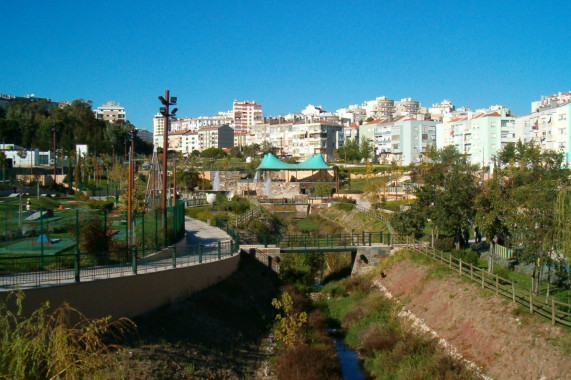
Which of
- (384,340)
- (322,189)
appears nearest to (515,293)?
(384,340)

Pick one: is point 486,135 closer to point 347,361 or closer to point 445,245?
point 445,245

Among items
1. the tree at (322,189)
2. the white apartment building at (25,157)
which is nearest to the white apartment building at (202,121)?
the white apartment building at (25,157)

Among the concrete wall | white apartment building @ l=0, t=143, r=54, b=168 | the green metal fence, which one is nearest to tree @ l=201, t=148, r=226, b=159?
white apartment building @ l=0, t=143, r=54, b=168

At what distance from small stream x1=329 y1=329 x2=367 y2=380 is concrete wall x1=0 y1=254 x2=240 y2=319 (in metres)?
5.07

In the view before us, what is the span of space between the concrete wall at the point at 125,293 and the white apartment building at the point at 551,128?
4994cm

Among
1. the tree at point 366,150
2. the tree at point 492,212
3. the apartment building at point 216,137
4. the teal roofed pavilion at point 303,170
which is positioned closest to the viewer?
the tree at point 492,212

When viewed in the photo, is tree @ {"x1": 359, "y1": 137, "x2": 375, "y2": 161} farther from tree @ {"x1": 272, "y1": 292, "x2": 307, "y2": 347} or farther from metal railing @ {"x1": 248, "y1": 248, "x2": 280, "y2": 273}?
tree @ {"x1": 272, "y1": 292, "x2": 307, "y2": 347}

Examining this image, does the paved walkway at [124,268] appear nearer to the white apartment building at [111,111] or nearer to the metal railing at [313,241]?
the metal railing at [313,241]

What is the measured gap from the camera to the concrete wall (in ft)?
44.3

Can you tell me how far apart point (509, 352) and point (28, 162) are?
232 feet

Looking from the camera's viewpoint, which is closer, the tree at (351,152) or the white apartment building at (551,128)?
the white apartment building at (551,128)

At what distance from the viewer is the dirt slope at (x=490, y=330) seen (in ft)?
41.7

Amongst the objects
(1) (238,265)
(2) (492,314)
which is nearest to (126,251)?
(1) (238,265)

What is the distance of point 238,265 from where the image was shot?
23578 millimetres
